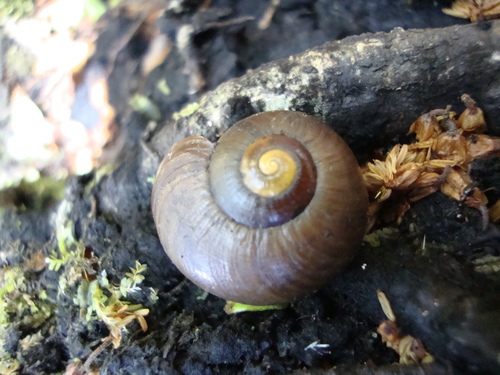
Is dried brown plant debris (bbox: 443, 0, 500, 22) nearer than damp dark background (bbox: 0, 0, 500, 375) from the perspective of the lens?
No

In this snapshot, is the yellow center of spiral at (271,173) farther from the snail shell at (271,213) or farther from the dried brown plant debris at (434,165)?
the dried brown plant debris at (434,165)

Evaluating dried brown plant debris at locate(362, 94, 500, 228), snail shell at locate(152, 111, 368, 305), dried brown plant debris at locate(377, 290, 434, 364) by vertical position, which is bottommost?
dried brown plant debris at locate(377, 290, 434, 364)

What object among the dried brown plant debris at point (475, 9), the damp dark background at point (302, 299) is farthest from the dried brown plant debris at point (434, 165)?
the dried brown plant debris at point (475, 9)

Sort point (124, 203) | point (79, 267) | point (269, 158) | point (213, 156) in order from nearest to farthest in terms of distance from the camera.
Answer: point (269, 158) → point (213, 156) → point (79, 267) → point (124, 203)

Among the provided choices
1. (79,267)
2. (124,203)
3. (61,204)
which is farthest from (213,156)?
(61,204)

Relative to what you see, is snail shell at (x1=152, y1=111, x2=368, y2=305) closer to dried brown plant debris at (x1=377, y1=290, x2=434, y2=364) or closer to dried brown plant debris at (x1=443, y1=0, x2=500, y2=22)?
dried brown plant debris at (x1=377, y1=290, x2=434, y2=364)

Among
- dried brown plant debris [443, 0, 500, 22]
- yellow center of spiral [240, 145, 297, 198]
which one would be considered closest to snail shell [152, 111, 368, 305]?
yellow center of spiral [240, 145, 297, 198]

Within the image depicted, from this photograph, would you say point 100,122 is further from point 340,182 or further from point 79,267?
point 340,182

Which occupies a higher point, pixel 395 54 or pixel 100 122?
pixel 395 54
